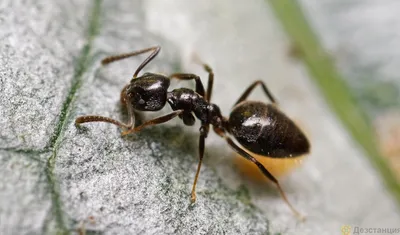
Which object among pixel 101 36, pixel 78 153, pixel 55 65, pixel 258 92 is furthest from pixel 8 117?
pixel 258 92

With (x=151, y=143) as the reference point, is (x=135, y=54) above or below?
above

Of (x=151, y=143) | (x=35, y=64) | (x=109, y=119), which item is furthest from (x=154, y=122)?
(x=35, y=64)

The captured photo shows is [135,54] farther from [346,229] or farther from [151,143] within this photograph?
[346,229]

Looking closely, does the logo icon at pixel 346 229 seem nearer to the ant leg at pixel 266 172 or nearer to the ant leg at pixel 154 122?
the ant leg at pixel 266 172

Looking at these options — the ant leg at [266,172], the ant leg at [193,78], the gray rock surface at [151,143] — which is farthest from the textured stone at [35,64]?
the ant leg at [266,172]

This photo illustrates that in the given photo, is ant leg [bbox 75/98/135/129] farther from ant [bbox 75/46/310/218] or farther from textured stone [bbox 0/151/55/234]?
textured stone [bbox 0/151/55/234]

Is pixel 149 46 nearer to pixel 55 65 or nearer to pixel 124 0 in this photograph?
pixel 124 0
